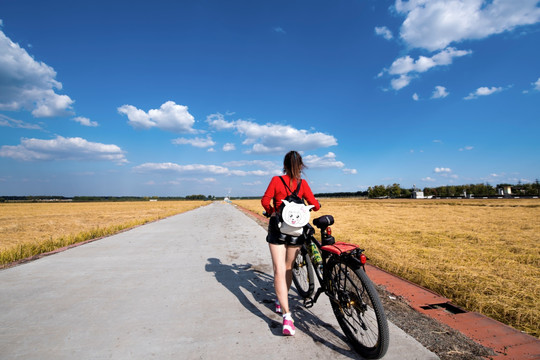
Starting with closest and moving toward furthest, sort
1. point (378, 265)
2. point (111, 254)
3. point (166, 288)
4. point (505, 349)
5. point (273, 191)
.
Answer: point (505, 349) < point (273, 191) < point (166, 288) < point (378, 265) < point (111, 254)

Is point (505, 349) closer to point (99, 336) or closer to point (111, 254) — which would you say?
point (99, 336)

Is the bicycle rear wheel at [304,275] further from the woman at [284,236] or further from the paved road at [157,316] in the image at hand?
the woman at [284,236]

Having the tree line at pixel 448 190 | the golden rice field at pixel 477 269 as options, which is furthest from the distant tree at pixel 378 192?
the golden rice field at pixel 477 269

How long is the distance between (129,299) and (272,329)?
81.4 inches

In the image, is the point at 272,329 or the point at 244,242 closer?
the point at 272,329

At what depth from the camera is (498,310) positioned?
2.93 m

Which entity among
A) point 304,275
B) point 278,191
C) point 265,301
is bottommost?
point 265,301

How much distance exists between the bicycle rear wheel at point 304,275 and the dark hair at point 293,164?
1016 millimetres

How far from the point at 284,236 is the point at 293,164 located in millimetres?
767

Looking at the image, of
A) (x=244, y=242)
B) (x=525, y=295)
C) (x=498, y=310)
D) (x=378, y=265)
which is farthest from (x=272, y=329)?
(x=244, y=242)

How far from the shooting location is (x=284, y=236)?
2.54 metres

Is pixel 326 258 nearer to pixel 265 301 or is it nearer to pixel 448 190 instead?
pixel 265 301

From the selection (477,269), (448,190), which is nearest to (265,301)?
(477,269)

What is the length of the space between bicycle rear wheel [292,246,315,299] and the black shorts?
1.97ft
